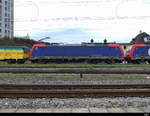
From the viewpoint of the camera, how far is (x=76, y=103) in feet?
24.8

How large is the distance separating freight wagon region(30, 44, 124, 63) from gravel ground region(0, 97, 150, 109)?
26767 millimetres

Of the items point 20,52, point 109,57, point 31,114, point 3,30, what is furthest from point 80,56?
point 3,30

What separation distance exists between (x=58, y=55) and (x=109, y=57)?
7617 millimetres

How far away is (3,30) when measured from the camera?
104 m

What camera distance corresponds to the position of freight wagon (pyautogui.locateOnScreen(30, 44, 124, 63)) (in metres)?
35.1

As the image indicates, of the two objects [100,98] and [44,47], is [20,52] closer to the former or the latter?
[44,47]

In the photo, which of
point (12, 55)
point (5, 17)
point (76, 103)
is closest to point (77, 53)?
point (12, 55)

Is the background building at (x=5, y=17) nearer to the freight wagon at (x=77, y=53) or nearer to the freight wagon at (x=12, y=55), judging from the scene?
the freight wagon at (x=12, y=55)

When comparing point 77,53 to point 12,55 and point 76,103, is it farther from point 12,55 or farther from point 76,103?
point 76,103

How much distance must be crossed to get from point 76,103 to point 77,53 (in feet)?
92.3

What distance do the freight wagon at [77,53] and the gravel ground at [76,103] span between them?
26767 millimetres

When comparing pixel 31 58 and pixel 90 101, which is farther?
pixel 31 58

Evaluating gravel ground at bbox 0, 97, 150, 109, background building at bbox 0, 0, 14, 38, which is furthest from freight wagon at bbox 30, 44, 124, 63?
background building at bbox 0, 0, 14, 38

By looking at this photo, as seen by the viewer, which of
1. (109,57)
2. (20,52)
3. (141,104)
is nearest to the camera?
(141,104)
